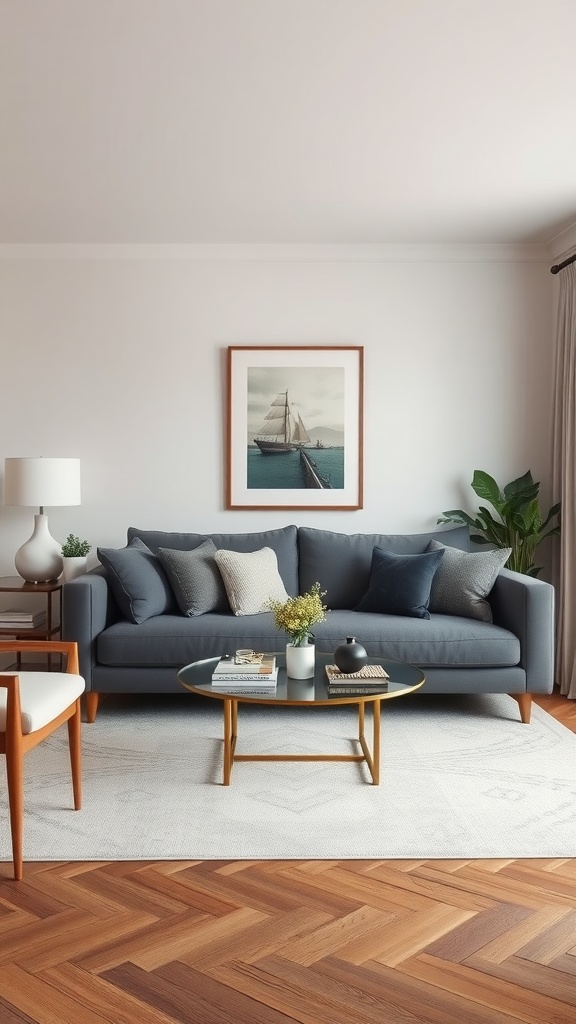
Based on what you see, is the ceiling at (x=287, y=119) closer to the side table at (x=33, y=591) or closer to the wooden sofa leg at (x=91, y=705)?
the side table at (x=33, y=591)

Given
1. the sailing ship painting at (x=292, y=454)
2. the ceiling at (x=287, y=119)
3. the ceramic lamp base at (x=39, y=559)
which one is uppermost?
the ceiling at (x=287, y=119)

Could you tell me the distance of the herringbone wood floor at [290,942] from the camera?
1.97 m

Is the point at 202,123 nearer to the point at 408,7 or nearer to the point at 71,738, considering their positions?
the point at 408,7

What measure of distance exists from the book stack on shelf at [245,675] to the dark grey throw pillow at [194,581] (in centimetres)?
106

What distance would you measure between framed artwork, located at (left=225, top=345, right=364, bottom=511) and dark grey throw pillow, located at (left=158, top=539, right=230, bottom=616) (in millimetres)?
807

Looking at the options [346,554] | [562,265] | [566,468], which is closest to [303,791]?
[346,554]

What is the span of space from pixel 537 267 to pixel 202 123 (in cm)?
277

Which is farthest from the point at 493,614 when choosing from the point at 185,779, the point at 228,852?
the point at 228,852

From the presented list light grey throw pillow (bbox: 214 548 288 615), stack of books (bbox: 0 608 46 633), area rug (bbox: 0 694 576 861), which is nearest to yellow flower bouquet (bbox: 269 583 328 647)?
area rug (bbox: 0 694 576 861)

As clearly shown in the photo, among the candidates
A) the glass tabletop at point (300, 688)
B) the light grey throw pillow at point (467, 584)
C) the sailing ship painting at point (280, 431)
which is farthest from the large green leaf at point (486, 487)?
the glass tabletop at point (300, 688)

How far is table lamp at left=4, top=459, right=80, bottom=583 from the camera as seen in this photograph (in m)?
4.91

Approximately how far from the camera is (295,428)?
5480 mm

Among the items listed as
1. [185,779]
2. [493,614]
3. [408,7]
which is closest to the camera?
[408,7]

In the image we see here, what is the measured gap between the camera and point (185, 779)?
3.50 m
